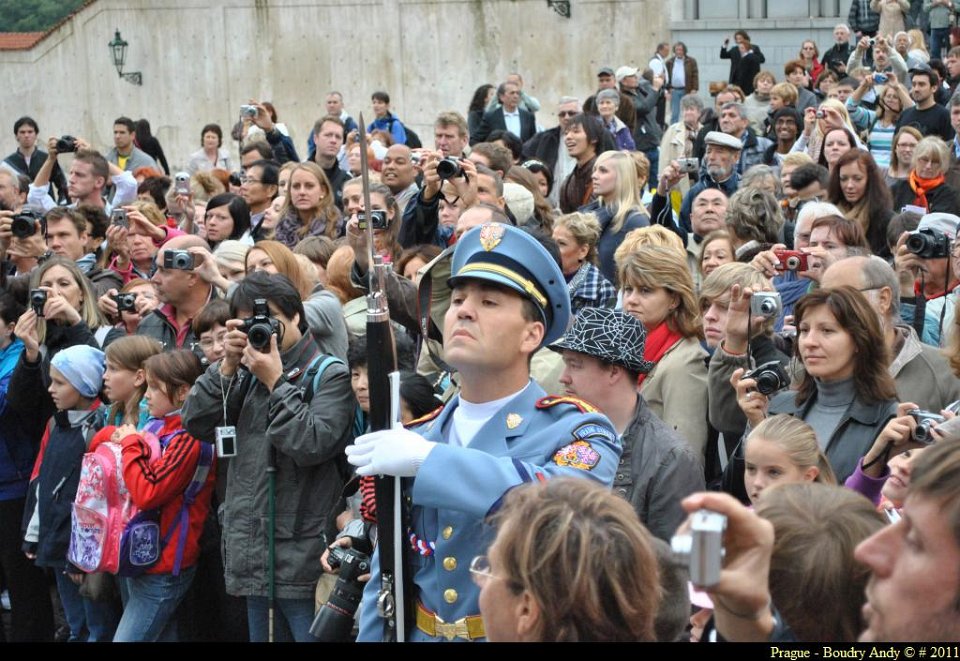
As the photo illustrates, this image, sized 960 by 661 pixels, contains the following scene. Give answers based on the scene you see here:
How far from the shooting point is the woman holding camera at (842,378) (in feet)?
13.8

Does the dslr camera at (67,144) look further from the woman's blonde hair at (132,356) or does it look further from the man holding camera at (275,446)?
the man holding camera at (275,446)

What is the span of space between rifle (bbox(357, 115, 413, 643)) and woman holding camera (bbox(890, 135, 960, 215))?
546cm

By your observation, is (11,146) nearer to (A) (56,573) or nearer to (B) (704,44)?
(B) (704,44)

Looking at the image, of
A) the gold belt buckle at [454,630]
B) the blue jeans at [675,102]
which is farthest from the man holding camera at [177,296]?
the blue jeans at [675,102]

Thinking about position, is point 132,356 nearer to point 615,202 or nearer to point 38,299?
point 38,299

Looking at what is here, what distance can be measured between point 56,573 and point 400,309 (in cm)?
206

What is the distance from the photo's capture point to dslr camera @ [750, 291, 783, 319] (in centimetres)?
462

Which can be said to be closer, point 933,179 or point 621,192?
point 621,192

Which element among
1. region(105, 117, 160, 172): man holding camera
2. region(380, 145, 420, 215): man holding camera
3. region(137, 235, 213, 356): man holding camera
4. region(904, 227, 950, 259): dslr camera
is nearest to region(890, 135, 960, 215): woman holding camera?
region(904, 227, 950, 259): dslr camera

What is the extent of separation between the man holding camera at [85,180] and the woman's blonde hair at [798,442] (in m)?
5.77

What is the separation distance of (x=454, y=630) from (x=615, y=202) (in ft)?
16.7

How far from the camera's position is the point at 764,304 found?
15.2ft

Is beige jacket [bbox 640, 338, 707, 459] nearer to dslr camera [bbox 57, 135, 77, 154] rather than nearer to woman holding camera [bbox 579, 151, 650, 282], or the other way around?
woman holding camera [bbox 579, 151, 650, 282]

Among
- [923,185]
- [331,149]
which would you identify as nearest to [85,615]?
[923,185]
